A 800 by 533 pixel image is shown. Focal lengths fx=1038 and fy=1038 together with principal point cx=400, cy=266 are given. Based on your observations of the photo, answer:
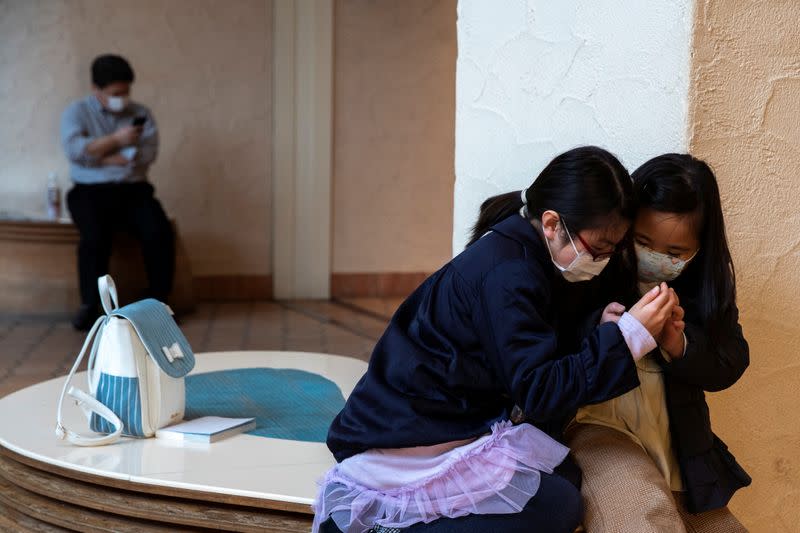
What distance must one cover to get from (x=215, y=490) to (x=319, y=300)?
4.72 metres

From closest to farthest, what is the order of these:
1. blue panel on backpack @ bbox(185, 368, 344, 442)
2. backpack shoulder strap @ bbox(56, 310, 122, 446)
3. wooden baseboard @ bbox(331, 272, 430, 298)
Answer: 1. backpack shoulder strap @ bbox(56, 310, 122, 446)
2. blue panel on backpack @ bbox(185, 368, 344, 442)
3. wooden baseboard @ bbox(331, 272, 430, 298)

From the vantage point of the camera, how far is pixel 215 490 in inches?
90.7

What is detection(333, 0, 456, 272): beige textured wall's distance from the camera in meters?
6.95

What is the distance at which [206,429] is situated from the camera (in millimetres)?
2725

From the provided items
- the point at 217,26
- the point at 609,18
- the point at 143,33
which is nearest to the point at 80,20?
the point at 143,33

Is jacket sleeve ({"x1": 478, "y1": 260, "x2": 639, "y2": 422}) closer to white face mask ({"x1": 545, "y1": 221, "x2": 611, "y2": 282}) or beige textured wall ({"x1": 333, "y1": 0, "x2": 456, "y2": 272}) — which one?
white face mask ({"x1": 545, "y1": 221, "x2": 611, "y2": 282})

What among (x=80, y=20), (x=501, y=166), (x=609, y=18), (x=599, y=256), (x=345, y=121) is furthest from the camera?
(x=345, y=121)

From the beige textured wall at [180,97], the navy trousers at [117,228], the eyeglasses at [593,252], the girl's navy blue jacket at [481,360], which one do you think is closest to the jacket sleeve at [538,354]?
the girl's navy blue jacket at [481,360]

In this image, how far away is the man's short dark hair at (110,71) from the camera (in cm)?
568

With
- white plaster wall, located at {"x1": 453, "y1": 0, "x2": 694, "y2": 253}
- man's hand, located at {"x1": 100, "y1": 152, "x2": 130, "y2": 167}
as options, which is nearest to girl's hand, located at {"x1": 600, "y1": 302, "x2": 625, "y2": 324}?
white plaster wall, located at {"x1": 453, "y1": 0, "x2": 694, "y2": 253}

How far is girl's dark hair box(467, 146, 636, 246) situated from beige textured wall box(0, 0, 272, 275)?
16.3 ft

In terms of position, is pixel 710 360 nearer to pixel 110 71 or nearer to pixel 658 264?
pixel 658 264

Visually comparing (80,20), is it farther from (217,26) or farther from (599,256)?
(599,256)

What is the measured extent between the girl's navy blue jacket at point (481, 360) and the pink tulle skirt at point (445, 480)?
Answer: 0.04 meters
